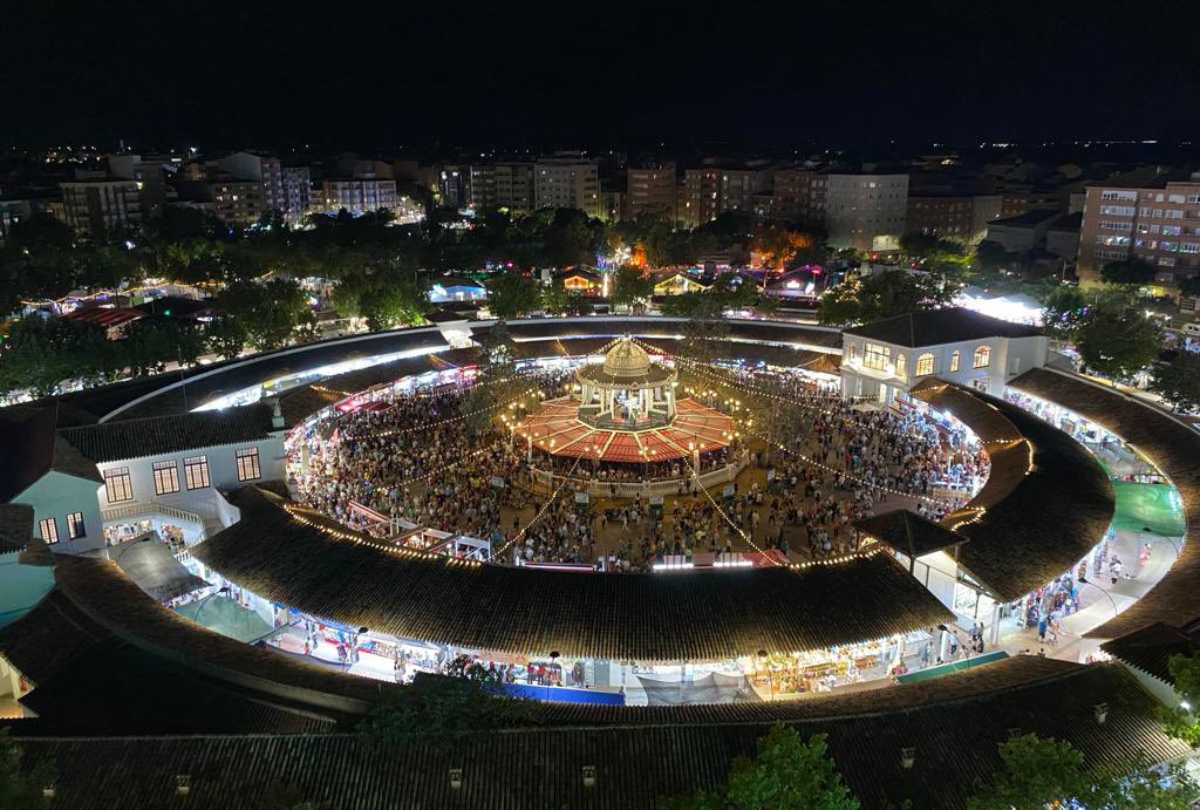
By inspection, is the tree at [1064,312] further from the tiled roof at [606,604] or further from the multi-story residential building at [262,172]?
the multi-story residential building at [262,172]

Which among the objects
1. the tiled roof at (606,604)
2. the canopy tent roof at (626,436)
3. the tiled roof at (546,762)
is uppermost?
the tiled roof at (546,762)

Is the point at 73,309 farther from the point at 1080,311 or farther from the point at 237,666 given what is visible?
the point at 1080,311

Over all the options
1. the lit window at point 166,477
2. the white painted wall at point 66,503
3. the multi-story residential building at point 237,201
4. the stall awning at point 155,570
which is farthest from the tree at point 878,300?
the multi-story residential building at point 237,201

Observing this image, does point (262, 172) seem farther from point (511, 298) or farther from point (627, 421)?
point (627, 421)

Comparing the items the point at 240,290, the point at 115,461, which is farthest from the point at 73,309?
the point at 115,461

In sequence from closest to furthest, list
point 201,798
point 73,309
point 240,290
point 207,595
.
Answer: point 201,798, point 207,595, point 240,290, point 73,309

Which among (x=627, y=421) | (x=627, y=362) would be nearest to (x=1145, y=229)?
(x=627, y=362)

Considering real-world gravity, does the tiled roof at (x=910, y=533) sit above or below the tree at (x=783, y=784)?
below
